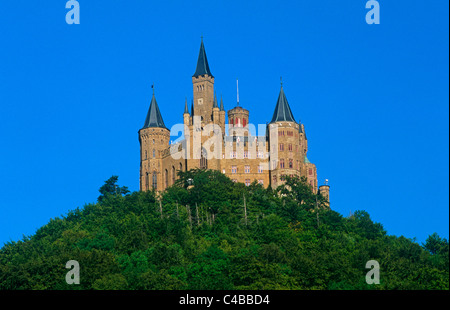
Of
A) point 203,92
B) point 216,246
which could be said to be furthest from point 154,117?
point 216,246

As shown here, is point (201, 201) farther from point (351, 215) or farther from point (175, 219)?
point (351, 215)

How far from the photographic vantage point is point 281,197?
379ft

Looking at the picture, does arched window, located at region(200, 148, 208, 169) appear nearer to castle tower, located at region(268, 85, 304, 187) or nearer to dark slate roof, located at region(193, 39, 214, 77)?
castle tower, located at region(268, 85, 304, 187)

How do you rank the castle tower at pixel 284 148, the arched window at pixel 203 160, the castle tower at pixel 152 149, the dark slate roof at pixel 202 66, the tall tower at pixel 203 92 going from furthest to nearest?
the dark slate roof at pixel 202 66, the tall tower at pixel 203 92, the castle tower at pixel 152 149, the arched window at pixel 203 160, the castle tower at pixel 284 148

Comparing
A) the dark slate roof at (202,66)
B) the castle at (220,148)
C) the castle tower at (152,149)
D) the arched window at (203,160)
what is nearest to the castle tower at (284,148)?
the castle at (220,148)

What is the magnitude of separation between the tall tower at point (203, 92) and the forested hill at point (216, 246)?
8.71m

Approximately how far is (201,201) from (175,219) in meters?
5.98

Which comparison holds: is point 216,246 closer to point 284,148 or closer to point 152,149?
point 284,148

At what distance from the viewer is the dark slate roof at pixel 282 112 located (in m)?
120

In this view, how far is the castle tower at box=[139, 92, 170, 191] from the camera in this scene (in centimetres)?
12238

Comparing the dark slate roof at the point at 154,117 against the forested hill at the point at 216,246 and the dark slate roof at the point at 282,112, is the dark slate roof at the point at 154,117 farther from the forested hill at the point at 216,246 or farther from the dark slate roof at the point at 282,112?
the dark slate roof at the point at 282,112

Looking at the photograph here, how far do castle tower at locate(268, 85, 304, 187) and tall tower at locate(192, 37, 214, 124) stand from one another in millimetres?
7563

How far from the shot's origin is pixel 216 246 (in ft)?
312

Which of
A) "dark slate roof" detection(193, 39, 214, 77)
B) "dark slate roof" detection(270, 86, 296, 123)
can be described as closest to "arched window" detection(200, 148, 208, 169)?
"dark slate roof" detection(270, 86, 296, 123)
